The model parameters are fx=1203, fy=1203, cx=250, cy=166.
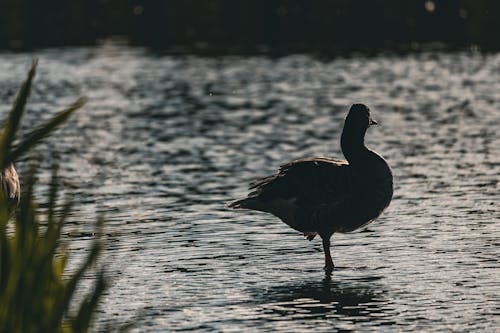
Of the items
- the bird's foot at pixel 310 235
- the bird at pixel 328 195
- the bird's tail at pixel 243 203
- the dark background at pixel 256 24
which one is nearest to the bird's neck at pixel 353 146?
the bird at pixel 328 195

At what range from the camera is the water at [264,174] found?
12586 mm

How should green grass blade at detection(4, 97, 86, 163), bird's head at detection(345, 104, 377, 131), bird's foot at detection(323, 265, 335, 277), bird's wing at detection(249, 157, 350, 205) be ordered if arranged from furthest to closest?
bird's head at detection(345, 104, 377, 131) → bird's wing at detection(249, 157, 350, 205) → bird's foot at detection(323, 265, 335, 277) → green grass blade at detection(4, 97, 86, 163)

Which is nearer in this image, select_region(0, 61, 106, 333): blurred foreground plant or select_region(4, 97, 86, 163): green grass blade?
select_region(4, 97, 86, 163): green grass blade

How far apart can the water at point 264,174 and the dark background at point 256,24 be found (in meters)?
7.81

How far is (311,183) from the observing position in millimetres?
14781

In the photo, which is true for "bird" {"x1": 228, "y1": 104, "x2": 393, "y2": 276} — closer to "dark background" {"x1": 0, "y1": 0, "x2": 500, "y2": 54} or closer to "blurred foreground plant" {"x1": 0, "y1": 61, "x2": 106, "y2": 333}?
"blurred foreground plant" {"x1": 0, "y1": 61, "x2": 106, "y2": 333}

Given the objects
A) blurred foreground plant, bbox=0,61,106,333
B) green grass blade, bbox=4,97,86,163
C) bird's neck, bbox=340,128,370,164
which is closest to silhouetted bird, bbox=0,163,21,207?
bird's neck, bbox=340,128,370,164

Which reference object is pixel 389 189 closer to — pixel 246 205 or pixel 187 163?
pixel 246 205

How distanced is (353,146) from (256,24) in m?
47.2

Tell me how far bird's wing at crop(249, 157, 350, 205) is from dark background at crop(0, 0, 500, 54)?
34452 mm

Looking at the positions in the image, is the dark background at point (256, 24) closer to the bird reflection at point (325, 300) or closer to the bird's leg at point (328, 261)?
the bird's leg at point (328, 261)

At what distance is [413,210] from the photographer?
1831 cm

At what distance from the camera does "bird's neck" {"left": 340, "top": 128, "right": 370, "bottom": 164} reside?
15.0 meters

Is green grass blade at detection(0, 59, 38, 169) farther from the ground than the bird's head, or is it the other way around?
green grass blade at detection(0, 59, 38, 169)
